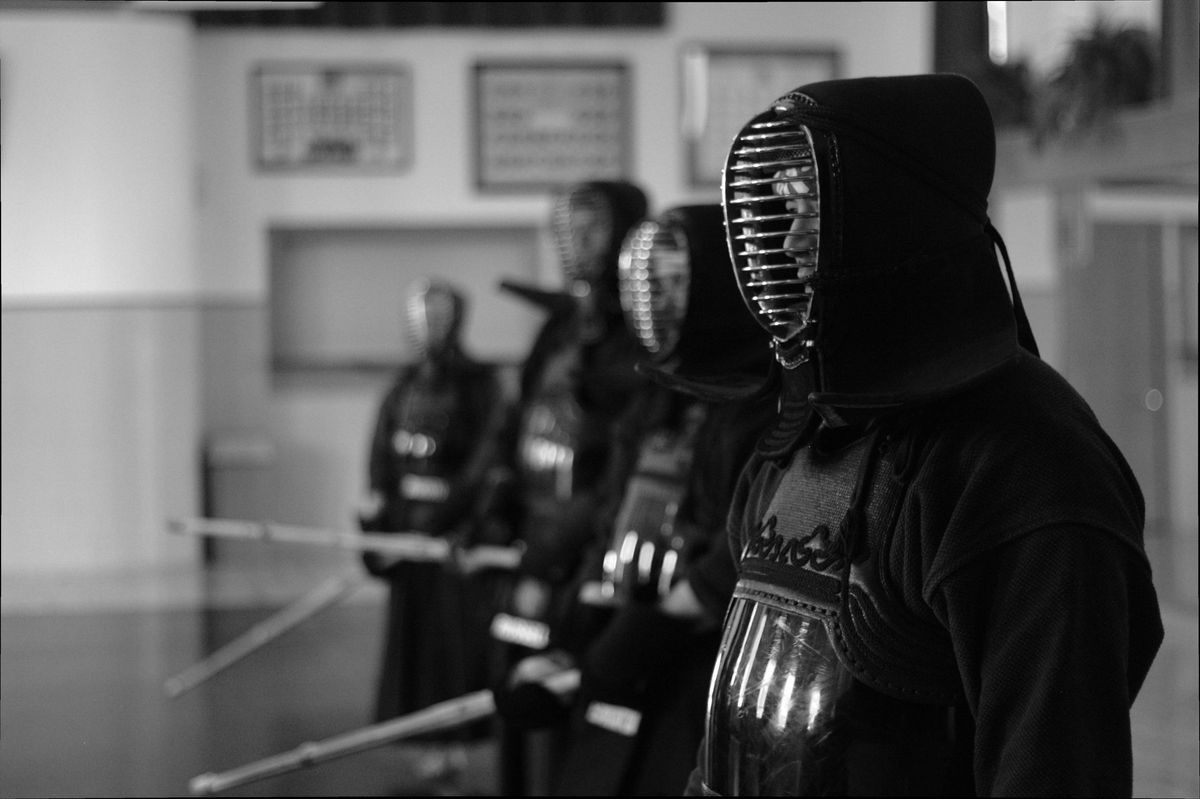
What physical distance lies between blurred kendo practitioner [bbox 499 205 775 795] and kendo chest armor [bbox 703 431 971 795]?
0.56 meters

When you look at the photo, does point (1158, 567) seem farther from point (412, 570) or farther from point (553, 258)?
point (553, 258)

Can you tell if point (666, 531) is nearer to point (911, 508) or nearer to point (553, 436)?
point (553, 436)

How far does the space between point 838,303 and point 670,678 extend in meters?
1.14

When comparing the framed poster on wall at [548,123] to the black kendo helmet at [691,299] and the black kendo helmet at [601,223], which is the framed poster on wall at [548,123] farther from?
the black kendo helmet at [691,299]

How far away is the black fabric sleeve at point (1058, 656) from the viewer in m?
1.02

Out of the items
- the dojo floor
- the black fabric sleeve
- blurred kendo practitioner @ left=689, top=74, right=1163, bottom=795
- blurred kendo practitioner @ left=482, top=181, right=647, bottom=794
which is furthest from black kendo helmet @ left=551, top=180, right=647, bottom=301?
the black fabric sleeve

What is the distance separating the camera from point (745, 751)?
4.20ft

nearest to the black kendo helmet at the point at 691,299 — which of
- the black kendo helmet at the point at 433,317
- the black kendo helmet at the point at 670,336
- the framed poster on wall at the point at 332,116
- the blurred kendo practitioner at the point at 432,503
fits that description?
the black kendo helmet at the point at 670,336

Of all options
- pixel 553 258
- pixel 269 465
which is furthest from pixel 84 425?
pixel 553 258

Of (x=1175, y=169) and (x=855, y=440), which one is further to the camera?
(x=1175, y=169)

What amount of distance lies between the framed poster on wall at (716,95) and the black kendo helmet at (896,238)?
16.8ft

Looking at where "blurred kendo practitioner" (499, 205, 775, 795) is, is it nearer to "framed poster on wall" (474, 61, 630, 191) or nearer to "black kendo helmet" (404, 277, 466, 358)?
"black kendo helmet" (404, 277, 466, 358)

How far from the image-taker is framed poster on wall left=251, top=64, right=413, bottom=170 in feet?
22.1

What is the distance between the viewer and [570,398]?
319cm
